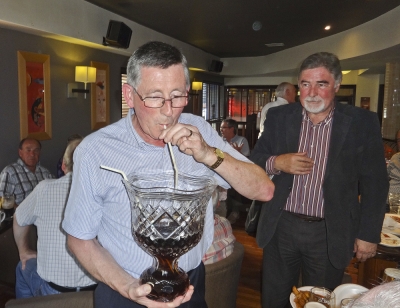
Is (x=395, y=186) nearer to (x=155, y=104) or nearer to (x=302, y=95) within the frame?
(x=302, y=95)

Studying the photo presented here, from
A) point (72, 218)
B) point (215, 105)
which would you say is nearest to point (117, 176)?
point (72, 218)

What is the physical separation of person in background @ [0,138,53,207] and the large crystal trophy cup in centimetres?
321

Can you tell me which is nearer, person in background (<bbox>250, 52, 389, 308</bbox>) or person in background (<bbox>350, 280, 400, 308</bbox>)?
person in background (<bbox>350, 280, 400, 308</bbox>)

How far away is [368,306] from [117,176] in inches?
28.6

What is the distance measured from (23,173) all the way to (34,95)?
3.52 ft

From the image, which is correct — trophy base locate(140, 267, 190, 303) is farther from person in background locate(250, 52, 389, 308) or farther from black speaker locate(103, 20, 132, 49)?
black speaker locate(103, 20, 132, 49)

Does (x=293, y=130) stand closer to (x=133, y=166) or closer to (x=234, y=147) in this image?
(x=133, y=166)

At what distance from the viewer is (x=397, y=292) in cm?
90

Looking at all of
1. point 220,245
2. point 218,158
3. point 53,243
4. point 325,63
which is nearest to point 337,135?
point 325,63

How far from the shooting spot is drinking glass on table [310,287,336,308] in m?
1.25

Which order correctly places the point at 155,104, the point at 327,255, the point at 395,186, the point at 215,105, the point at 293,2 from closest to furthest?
the point at 155,104 → the point at 327,255 → the point at 395,186 → the point at 293,2 → the point at 215,105

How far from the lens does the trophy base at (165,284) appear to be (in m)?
0.89

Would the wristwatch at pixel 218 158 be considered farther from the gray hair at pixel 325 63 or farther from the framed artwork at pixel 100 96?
the framed artwork at pixel 100 96

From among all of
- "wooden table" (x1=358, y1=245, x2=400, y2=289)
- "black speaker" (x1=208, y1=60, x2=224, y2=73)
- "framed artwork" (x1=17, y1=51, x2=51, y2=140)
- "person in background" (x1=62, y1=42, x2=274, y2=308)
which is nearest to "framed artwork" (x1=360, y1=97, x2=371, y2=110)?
"black speaker" (x1=208, y1=60, x2=224, y2=73)
